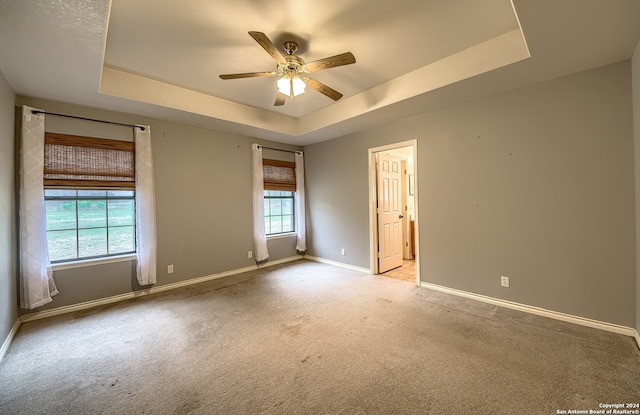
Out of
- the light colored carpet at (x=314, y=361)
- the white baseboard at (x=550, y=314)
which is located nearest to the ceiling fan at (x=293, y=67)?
the light colored carpet at (x=314, y=361)

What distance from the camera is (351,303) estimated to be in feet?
10.8

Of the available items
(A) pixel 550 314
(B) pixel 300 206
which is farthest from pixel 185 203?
(A) pixel 550 314

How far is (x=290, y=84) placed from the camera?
2.57 meters

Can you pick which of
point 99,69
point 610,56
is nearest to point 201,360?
point 99,69

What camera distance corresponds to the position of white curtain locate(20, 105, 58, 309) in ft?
9.28

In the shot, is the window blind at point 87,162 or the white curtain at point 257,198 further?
the white curtain at point 257,198

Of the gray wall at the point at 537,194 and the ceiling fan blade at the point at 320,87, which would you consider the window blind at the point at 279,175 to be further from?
the ceiling fan blade at the point at 320,87

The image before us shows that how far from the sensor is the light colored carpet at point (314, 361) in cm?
168

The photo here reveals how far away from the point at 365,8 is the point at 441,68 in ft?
4.04

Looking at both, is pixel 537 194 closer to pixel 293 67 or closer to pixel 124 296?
pixel 293 67

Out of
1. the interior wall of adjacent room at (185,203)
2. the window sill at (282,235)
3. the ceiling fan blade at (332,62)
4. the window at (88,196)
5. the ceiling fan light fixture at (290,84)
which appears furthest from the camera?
the window sill at (282,235)

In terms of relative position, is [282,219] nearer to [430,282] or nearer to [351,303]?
[351,303]

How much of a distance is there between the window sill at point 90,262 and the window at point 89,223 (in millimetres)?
83

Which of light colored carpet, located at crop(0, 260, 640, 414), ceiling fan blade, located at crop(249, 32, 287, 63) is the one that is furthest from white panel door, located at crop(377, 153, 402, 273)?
ceiling fan blade, located at crop(249, 32, 287, 63)
